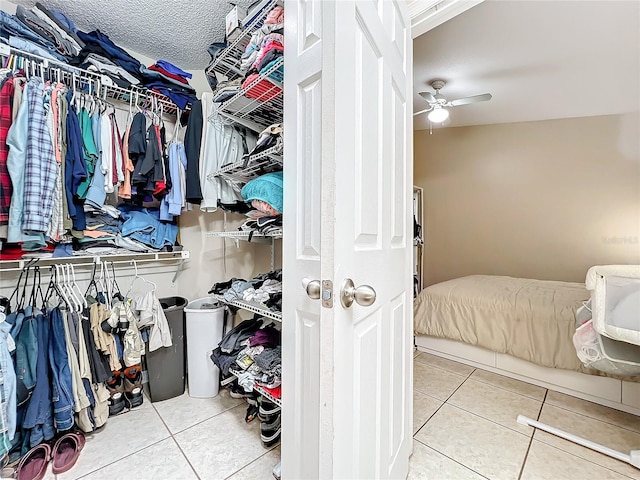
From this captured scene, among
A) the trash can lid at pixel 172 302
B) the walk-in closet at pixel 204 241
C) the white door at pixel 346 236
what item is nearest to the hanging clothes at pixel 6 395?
the walk-in closet at pixel 204 241

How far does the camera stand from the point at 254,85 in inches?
55.4

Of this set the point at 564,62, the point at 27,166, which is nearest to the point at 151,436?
the point at 27,166

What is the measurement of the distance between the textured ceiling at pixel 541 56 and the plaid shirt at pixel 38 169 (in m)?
Result: 2.45

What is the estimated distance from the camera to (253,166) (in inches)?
60.7

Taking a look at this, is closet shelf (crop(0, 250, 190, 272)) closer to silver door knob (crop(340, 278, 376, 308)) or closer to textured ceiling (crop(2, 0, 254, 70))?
textured ceiling (crop(2, 0, 254, 70))

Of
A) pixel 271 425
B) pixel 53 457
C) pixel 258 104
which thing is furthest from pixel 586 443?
pixel 53 457

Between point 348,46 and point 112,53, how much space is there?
1927mm

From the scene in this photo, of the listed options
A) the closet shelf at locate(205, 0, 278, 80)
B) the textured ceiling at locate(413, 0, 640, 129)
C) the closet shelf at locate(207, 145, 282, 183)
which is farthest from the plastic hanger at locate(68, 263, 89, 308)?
the textured ceiling at locate(413, 0, 640, 129)

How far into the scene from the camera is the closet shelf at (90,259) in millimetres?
1488

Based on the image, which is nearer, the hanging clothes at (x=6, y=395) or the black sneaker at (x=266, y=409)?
the hanging clothes at (x=6, y=395)

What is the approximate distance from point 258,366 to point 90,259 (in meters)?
1.36

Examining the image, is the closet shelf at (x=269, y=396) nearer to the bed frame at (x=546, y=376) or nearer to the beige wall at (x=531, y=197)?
the bed frame at (x=546, y=376)

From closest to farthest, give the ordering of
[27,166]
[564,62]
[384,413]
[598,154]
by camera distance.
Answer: [384,413] → [27,166] → [564,62] → [598,154]

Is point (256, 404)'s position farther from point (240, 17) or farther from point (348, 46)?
point (240, 17)
